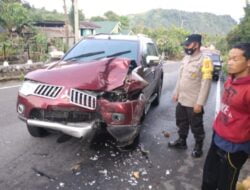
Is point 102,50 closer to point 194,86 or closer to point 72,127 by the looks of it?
point 194,86

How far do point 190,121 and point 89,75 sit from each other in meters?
1.81

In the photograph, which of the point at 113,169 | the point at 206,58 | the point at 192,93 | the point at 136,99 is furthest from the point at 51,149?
the point at 206,58

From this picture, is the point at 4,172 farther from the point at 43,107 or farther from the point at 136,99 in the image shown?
the point at 136,99

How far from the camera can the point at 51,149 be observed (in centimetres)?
500

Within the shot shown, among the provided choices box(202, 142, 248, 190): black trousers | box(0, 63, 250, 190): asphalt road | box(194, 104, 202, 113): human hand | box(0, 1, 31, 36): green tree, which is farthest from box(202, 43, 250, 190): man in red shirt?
box(0, 1, 31, 36): green tree

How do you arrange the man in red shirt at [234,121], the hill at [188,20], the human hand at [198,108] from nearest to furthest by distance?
1. the man in red shirt at [234,121]
2. the human hand at [198,108]
3. the hill at [188,20]

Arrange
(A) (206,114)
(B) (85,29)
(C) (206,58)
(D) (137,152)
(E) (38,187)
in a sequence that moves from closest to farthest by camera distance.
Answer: (E) (38,187)
(C) (206,58)
(D) (137,152)
(A) (206,114)
(B) (85,29)

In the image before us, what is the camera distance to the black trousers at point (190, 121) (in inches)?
195

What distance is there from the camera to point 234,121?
2.89 metres

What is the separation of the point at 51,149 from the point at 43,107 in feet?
3.26

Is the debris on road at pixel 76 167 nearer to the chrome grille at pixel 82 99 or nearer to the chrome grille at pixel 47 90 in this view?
the chrome grille at pixel 82 99

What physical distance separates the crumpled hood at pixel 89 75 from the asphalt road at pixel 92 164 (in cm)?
74

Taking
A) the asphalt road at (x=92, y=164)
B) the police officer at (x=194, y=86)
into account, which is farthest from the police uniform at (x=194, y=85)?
the asphalt road at (x=92, y=164)

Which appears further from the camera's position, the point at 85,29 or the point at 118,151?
the point at 85,29
